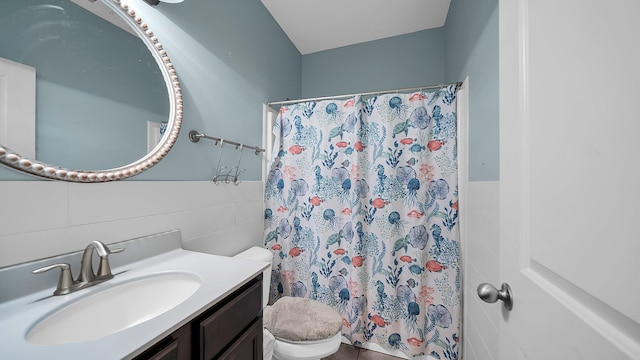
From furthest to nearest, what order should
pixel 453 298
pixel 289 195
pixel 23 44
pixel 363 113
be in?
pixel 289 195 → pixel 363 113 → pixel 453 298 → pixel 23 44

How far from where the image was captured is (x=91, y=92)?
2.57 feet

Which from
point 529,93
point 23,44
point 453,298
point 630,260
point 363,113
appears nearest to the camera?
point 630,260

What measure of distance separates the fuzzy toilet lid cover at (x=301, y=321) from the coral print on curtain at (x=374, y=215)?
33 cm

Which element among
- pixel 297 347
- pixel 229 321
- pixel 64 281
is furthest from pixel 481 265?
pixel 64 281

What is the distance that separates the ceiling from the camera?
66.4 inches

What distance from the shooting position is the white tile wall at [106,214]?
0.63 metres

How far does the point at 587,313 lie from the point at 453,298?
49.0 inches

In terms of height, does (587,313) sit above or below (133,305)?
above

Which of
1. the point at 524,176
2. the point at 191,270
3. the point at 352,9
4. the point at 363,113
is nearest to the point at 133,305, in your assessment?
the point at 191,270

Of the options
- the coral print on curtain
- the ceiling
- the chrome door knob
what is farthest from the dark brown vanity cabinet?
the ceiling

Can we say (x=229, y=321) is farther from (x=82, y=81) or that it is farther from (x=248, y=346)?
(x=82, y=81)

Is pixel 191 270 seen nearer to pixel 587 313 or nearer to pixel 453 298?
pixel 587 313

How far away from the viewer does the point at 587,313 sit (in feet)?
1.05

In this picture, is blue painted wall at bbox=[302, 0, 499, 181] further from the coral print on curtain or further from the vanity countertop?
the vanity countertop
